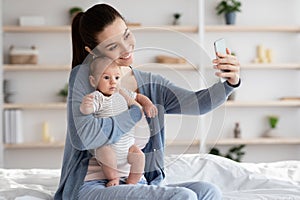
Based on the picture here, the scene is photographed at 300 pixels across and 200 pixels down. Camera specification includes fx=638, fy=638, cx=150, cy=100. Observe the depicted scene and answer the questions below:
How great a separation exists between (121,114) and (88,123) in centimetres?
10

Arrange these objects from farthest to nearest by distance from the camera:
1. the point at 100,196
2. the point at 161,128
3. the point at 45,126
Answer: the point at 45,126 < the point at 161,128 < the point at 100,196

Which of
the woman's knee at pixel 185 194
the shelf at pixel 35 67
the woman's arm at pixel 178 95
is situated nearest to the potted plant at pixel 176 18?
the shelf at pixel 35 67

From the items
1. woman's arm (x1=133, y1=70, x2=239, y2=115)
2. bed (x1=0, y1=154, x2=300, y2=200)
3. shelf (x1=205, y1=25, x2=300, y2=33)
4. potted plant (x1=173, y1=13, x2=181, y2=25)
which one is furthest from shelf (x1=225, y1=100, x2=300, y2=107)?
woman's arm (x1=133, y1=70, x2=239, y2=115)

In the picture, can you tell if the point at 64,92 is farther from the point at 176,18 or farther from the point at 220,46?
the point at 220,46

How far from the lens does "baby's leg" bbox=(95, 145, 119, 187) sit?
5.57 ft

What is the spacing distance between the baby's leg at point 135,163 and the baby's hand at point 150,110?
0.11 m

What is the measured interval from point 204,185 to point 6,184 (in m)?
0.80

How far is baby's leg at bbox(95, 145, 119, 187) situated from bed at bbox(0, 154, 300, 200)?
0.81 ft

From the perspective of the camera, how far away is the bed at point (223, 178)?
6.38 ft

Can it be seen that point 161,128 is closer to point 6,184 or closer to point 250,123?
point 6,184

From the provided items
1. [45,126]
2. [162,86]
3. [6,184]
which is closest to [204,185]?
[162,86]

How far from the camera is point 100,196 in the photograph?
5.46ft

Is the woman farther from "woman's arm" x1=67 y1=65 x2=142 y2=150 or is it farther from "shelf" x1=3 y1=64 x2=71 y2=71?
"shelf" x1=3 y1=64 x2=71 y2=71

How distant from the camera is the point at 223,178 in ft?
7.41
